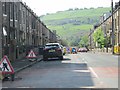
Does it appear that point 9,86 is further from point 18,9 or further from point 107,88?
point 18,9

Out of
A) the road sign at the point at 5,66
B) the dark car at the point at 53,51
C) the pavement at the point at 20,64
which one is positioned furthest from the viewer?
the dark car at the point at 53,51

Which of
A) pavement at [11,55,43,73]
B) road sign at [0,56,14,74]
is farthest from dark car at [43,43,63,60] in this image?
road sign at [0,56,14,74]

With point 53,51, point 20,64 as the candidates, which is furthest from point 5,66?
point 53,51

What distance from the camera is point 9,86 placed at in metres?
14.9

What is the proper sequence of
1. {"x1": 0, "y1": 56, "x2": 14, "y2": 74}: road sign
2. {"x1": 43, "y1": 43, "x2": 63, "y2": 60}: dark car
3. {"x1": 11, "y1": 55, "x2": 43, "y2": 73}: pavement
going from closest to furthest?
{"x1": 0, "y1": 56, "x2": 14, "y2": 74}: road sign
{"x1": 11, "y1": 55, "x2": 43, "y2": 73}: pavement
{"x1": 43, "y1": 43, "x2": 63, "y2": 60}: dark car

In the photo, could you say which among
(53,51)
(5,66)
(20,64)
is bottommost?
(20,64)

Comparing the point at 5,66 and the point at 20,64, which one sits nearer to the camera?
the point at 5,66

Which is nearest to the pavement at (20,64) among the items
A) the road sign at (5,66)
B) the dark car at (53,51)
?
the dark car at (53,51)

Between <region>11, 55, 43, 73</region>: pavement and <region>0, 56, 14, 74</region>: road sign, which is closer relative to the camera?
<region>0, 56, 14, 74</region>: road sign

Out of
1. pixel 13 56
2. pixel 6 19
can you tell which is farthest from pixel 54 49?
pixel 6 19

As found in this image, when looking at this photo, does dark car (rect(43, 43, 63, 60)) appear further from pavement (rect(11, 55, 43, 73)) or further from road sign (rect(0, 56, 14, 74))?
road sign (rect(0, 56, 14, 74))

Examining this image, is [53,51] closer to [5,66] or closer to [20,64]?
[20,64]

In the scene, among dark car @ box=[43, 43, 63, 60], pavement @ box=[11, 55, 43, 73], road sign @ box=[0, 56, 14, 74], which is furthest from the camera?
dark car @ box=[43, 43, 63, 60]

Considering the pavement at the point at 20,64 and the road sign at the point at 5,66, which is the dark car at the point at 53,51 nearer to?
the pavement at the point at 20,64
